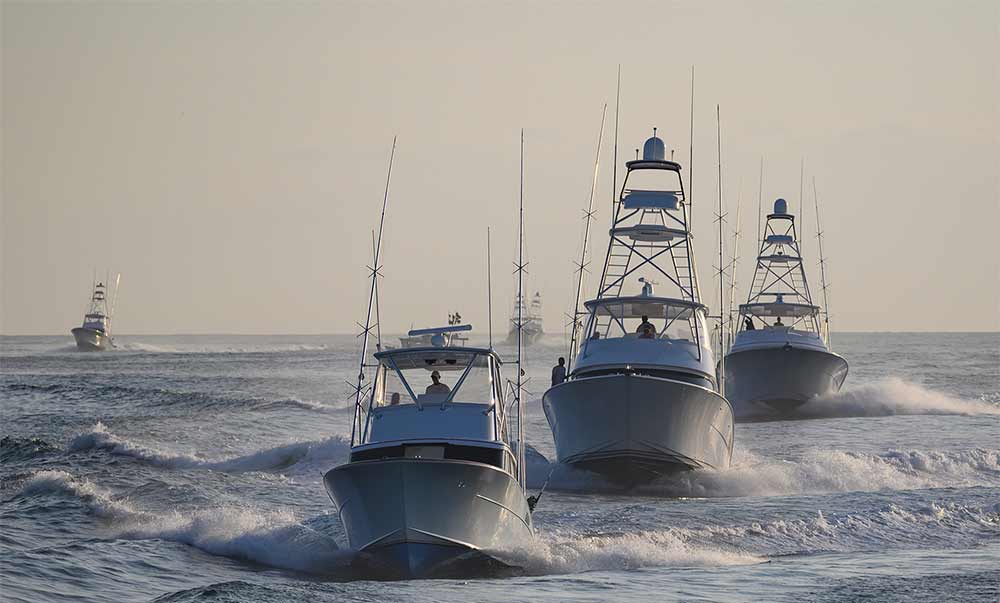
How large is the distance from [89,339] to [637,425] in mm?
115400

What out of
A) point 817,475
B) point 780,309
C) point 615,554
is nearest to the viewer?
point 615,554

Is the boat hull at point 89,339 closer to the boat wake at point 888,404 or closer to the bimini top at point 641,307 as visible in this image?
the boat wake at point 888,404

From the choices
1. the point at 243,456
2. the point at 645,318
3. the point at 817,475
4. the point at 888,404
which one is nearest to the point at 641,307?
the point at 645,318

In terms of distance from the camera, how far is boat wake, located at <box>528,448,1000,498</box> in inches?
1033

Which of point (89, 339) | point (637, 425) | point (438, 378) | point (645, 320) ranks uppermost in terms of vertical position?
point (89, 339)

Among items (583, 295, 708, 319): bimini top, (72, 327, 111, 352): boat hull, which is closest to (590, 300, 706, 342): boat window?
(583, 295, 708, 319): bimini top

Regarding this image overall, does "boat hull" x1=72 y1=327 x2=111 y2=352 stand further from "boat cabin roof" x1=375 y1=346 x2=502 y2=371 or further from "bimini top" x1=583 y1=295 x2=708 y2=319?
"boat cabin roof" x1=375 y1=346 x2=502 y2=371

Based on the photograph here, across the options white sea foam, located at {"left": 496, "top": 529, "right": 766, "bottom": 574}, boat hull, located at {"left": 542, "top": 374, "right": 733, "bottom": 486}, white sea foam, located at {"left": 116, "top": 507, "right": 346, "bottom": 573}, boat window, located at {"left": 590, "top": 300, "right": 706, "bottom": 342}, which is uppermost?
boat window, located at {"left": 590, "top": 300, "right": 706, "bottom": 342}

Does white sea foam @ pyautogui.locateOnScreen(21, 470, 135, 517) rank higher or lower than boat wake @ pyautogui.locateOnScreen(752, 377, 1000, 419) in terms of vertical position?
lower

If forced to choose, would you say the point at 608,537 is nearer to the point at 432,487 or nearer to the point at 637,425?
the point at 432,487

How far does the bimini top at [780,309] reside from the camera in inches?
1748

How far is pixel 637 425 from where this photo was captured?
2525 centimetres

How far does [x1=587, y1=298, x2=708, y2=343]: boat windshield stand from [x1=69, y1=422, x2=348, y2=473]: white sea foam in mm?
8125

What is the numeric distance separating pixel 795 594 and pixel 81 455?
22.0m
